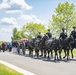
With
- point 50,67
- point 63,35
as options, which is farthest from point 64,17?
point 50,67

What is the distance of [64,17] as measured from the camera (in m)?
61.7

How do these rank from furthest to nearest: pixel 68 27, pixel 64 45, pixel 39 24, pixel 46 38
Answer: pixel 39 24 < pixel 68 27 < pixel 46 38 < pixel 64 45

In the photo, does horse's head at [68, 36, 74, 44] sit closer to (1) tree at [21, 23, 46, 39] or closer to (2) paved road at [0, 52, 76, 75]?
(2) paved road at [0, 52, 76, 75]

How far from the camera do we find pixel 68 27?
2378 inches

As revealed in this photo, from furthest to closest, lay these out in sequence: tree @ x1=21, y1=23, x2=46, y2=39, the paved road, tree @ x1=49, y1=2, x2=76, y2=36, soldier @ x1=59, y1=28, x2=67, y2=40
→ 1. tree @ x1=21, y1=23, x2=46, y2=39
2. tree @ x1=49, y1=2, x2=76, y2=36
3. soldier @ x1=59, y1=28, x2=67, y2=40
4. the paved road

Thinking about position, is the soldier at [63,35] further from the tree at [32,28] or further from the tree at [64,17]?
the tree at [32,28]

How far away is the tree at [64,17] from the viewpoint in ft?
200

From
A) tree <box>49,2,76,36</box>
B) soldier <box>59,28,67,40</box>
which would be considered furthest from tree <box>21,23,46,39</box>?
soldier <box>59,28,67,40</box>

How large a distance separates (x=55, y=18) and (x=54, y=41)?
37819 millimetres

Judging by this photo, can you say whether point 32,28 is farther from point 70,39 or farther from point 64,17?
point 70,39

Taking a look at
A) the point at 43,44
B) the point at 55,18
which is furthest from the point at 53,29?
the point at 43,44

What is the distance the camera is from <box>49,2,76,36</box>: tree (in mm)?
61081

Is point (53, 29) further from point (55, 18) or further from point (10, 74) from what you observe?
point (10, 74)

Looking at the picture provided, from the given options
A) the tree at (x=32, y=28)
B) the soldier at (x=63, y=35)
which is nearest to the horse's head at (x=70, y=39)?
the soldier at (x=63, y=35)
